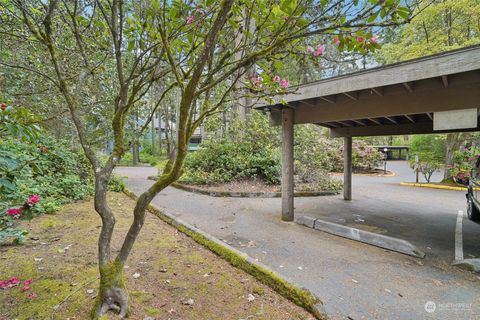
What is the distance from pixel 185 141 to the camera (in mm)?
1866

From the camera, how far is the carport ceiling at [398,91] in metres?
3.00

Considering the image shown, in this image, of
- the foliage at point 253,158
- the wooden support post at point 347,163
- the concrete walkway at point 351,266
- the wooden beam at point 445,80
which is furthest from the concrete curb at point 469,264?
the foliage at point 253,158

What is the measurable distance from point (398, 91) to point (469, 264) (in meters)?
2.71

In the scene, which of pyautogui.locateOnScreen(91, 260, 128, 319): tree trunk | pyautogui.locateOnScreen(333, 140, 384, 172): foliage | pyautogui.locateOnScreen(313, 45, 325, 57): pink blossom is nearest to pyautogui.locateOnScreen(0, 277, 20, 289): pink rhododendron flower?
pyautogui.locateOnScreen(91, 260, 128, 319): tree trunk

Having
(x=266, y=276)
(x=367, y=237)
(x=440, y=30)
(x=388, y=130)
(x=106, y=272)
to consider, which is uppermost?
(x=440, y=30)

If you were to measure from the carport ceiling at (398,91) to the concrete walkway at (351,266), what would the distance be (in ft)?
7.21

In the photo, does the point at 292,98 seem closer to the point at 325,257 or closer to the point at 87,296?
the point at 325,257

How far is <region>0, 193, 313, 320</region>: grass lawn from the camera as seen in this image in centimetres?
213

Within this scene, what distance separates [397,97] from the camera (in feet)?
13.1

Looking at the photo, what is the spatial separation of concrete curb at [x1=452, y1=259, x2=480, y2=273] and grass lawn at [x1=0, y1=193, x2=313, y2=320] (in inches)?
112

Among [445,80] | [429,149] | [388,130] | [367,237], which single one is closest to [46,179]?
[367,237]

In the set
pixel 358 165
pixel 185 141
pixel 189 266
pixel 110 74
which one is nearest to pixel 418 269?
pixel 189 266

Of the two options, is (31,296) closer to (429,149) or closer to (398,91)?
(398,91)

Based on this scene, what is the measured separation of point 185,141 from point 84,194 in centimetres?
560
